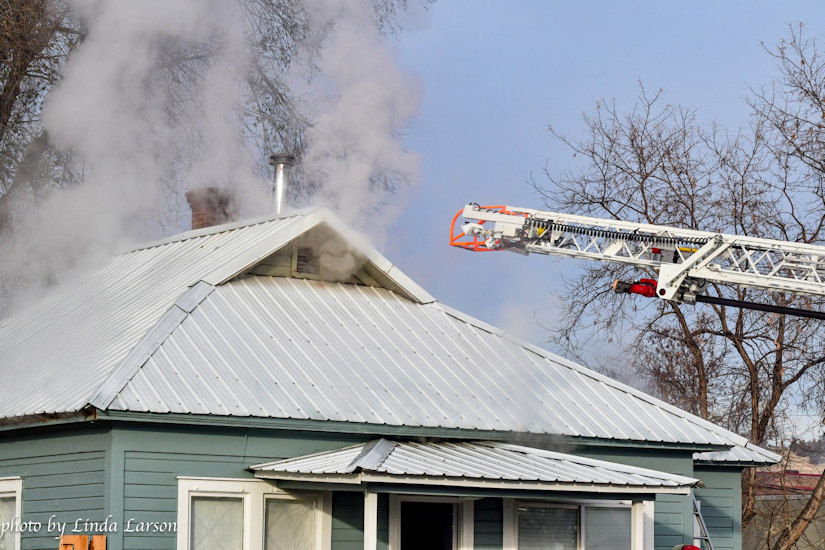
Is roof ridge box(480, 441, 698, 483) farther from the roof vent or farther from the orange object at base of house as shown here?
the orange object at base of house

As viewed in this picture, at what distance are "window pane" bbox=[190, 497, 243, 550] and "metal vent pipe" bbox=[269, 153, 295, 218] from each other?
6778 millimetres

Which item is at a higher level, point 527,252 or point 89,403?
point 527,252

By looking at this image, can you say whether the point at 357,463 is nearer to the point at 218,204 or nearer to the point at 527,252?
the point at 527,252

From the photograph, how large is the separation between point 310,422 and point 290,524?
1.26m

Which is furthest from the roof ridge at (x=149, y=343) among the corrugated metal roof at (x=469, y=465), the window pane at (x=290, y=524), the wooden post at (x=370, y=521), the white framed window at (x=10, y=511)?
the wooden post at (x=370, y=521)

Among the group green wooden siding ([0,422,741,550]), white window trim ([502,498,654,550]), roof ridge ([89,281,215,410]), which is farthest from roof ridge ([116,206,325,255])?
white window trim ([502,498,654,550])

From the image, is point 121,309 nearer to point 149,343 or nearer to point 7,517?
point 149,343

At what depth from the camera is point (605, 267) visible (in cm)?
3031

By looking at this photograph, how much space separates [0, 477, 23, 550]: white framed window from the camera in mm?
16406

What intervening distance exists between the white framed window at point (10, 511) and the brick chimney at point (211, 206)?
743 centimetres

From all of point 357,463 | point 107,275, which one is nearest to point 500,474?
point 357,463

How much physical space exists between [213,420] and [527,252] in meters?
4.81

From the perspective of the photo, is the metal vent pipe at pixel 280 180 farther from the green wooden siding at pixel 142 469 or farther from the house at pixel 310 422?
the green wooden siding at pixel 142 469

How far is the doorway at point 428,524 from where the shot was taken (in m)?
17.0
